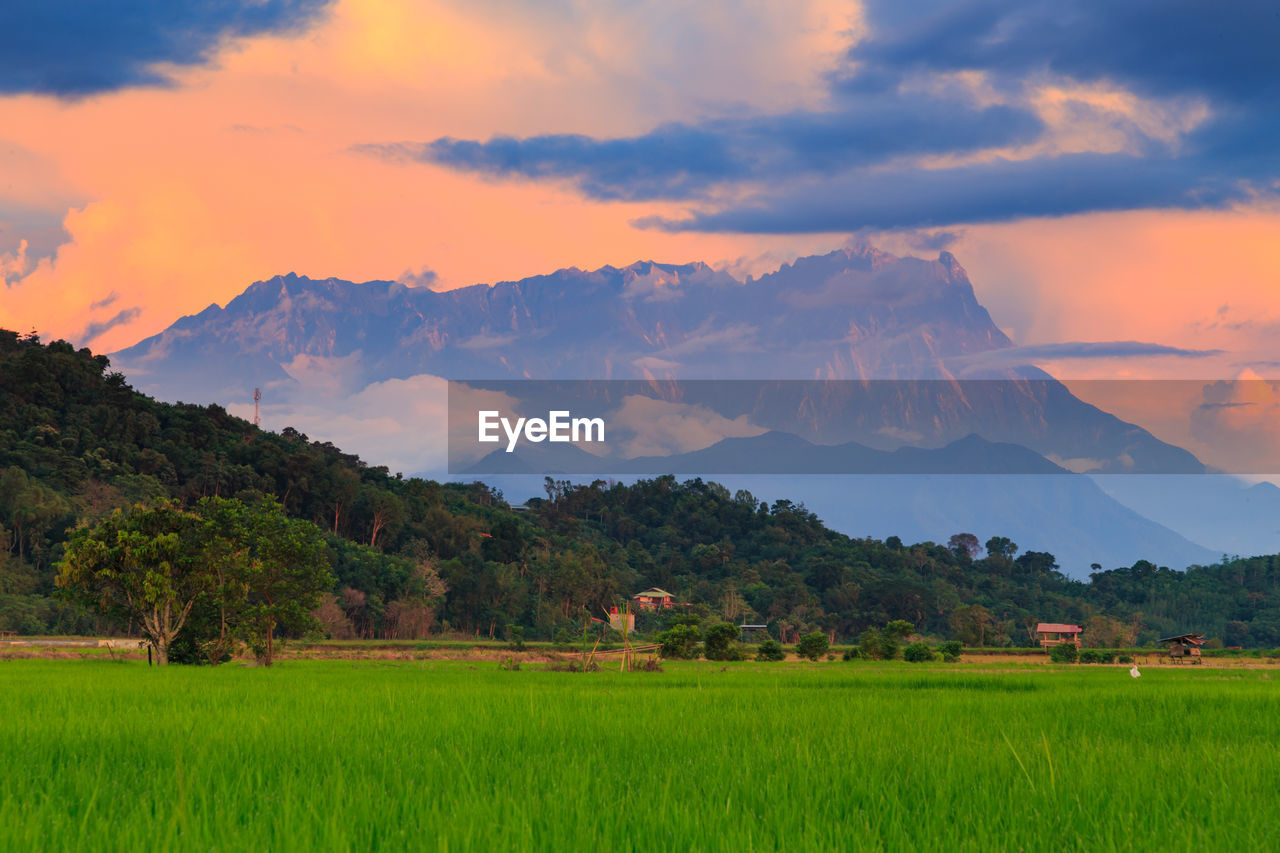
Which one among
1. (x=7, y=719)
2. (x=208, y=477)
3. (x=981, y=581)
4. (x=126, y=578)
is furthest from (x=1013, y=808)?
(x=981, y=581)

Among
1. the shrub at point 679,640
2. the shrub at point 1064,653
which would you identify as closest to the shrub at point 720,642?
the shrub at point 679,640

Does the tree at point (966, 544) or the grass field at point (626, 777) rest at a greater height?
the tree at point (966, 544)

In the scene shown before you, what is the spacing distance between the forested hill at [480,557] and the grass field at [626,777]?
226 feet

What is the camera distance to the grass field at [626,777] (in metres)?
5.84

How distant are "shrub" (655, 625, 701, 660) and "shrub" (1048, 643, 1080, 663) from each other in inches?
969

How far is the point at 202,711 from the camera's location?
47.6 feet

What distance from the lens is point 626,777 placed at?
8.46 meters

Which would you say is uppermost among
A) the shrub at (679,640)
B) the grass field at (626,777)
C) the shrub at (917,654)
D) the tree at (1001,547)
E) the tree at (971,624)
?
the tree at (1001,547)

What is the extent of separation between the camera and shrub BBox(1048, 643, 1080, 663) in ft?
214

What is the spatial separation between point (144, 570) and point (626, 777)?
33.9m

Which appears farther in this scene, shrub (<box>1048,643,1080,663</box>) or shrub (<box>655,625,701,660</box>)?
shrub (<box>1048,643,1080,663</box>)

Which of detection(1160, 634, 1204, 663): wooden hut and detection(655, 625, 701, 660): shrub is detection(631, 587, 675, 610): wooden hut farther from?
detection(1160, 634, 1204, 663): wooden hut

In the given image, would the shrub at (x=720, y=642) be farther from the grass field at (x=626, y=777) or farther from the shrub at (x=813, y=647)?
the grass field at (x=626, y=777)

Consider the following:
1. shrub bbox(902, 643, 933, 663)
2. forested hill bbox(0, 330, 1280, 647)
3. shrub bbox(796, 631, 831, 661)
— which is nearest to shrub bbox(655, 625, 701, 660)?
shrub bbox(796, 631, 831, 661)
